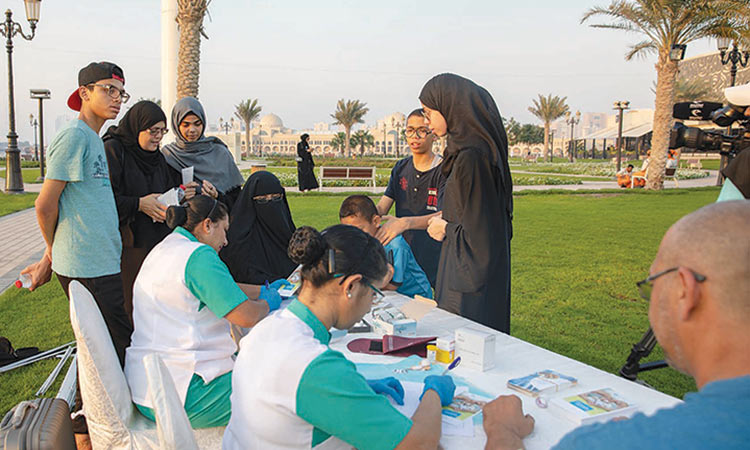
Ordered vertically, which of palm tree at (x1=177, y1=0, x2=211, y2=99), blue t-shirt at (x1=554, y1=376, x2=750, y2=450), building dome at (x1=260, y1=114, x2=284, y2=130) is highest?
building dome at (x1=260, y1=114, x2=284, y2=130)

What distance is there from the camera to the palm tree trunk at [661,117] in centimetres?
1864

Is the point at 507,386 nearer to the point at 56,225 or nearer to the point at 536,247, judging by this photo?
the point at 56,225

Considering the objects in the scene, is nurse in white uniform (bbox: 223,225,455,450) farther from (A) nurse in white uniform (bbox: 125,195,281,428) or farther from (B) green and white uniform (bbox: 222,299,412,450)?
(A) nurse in white uniform (bbox: 125,195,281,428)

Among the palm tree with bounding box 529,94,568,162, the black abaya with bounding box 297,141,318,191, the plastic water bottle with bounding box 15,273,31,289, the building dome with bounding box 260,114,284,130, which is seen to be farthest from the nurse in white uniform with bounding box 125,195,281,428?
the building dome with bounding box 260,114,284,130

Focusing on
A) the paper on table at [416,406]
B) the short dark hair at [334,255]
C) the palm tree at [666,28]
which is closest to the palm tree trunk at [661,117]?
the palm tree at [666,28]

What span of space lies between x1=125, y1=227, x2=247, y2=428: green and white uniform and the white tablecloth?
1.95ft

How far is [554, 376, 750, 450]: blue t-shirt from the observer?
925 millimetres

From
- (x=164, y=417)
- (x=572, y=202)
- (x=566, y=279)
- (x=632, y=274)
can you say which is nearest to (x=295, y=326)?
(x=164, y=417)

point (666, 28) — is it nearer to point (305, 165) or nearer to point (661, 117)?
point (661, 117)

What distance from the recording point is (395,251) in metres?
3.87

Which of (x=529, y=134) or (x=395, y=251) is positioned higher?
(x=529, y=134)

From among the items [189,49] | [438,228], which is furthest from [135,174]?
[189,49]

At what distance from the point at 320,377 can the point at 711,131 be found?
150 inches

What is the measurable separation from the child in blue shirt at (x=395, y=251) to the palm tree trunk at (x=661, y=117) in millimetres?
17693
